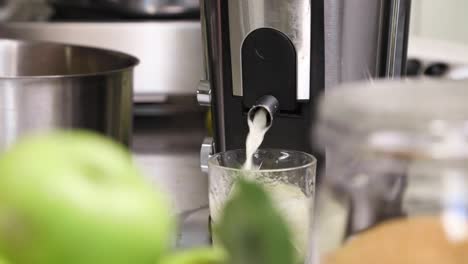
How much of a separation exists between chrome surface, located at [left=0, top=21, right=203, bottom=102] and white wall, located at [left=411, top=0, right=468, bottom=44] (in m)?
0.38

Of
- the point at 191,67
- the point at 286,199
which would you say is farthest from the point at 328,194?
the point at 191,67

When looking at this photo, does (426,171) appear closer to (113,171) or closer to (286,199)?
(113,171)

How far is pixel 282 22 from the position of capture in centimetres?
65

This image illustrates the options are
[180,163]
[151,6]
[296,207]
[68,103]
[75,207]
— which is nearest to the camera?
[75,207]

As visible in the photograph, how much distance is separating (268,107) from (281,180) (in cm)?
12

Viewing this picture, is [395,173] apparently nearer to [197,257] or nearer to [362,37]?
[197,257]

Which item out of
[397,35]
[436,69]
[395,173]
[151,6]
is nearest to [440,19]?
[436,69]

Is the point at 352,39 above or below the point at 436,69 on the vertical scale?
above

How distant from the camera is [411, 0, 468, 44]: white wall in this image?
122 cm

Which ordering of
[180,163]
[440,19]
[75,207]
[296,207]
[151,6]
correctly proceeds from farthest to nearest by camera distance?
1. [440,19]
2. [151,6]
3. [180,163]
4. [296,207]
5. [75,207]

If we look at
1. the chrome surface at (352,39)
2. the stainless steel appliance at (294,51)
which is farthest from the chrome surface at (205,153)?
the chrome surface at (352,39)

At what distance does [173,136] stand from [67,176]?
2.75 ft

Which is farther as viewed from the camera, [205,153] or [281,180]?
[205,153]

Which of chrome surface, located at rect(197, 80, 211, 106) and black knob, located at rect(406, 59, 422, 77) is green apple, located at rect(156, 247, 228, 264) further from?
black knob, located at rect(406, 59, 422, 77)
